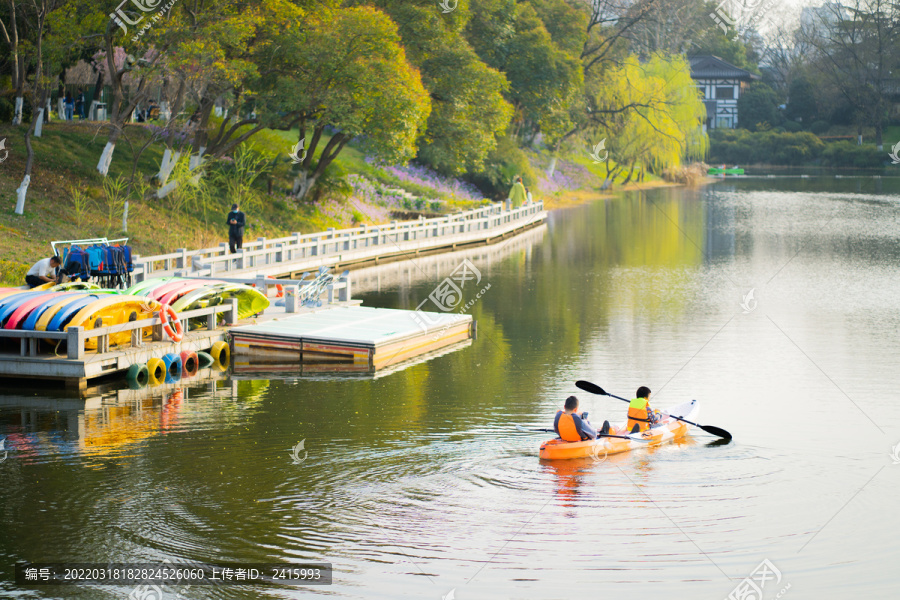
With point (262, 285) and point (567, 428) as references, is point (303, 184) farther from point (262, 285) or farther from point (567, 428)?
point (567, 428)

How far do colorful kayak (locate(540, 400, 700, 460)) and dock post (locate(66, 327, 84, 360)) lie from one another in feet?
28.6

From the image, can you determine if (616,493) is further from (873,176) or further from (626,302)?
(873,176)

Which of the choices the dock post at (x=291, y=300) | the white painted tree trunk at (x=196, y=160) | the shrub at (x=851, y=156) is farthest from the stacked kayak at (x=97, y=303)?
the shrub at (x=851, y=156)

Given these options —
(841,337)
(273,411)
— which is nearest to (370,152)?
(841,337)

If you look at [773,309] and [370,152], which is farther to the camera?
[370,152]

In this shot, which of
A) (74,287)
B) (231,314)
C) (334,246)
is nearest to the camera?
(74,287)

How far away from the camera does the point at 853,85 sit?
331ft

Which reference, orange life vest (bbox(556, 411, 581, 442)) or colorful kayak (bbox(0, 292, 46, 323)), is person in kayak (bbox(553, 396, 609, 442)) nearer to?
orange life vest (bbox(556, 411, 581, 442))

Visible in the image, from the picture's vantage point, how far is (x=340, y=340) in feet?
68.1

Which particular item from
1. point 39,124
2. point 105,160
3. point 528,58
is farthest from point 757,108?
point 105,160

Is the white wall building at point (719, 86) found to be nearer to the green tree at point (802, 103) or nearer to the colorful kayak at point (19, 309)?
the green tree at point (802, 103)

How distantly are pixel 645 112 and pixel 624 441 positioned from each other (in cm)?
6403

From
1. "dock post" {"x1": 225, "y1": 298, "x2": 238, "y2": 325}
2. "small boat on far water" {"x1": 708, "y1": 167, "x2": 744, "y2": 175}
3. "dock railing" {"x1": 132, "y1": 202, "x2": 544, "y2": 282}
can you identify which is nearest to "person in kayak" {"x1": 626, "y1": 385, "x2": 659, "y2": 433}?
"dock post" {"x1": 225, "y1": 298, "x2": 238, "y2": 325}

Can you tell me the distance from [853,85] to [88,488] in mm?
101733
